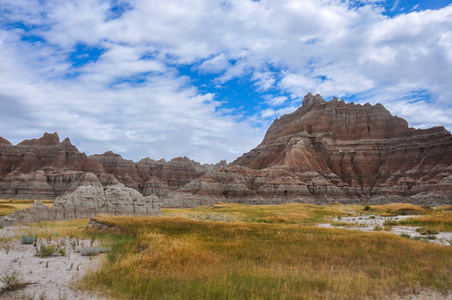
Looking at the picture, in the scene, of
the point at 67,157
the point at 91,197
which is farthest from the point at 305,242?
the point at 67,157

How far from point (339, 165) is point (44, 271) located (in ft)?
511

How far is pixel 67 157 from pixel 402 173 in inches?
6725

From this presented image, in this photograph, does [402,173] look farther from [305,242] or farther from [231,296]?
[231,296]

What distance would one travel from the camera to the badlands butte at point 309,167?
406 ft

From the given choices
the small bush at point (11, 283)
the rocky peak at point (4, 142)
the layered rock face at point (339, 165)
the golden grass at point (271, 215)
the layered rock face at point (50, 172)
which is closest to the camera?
the small bush at point (11, 283)

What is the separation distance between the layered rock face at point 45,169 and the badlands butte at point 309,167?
1.51ft

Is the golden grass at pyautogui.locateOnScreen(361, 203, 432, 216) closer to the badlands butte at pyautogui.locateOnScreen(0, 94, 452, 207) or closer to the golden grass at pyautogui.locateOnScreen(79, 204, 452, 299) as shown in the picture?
the golden grass at pyautogui.locateOnScreen(79, 204, 452, 299)

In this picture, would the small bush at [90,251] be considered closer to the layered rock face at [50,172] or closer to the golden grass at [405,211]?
the golden grass at [405,211]

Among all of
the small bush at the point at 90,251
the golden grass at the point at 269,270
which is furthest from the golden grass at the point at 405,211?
Result: the small bush at the point at 90,251

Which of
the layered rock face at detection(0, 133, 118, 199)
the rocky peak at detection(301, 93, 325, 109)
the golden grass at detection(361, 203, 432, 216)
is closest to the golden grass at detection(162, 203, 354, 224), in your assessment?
the golden grass at detection(361, 203, 432, 216)

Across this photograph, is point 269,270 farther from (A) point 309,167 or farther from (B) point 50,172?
(B) point 50,172

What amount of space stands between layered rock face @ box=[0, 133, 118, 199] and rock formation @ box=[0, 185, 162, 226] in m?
118

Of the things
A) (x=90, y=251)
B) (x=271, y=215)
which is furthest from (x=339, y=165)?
(x=90, y=251)

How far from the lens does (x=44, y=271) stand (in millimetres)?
10266
